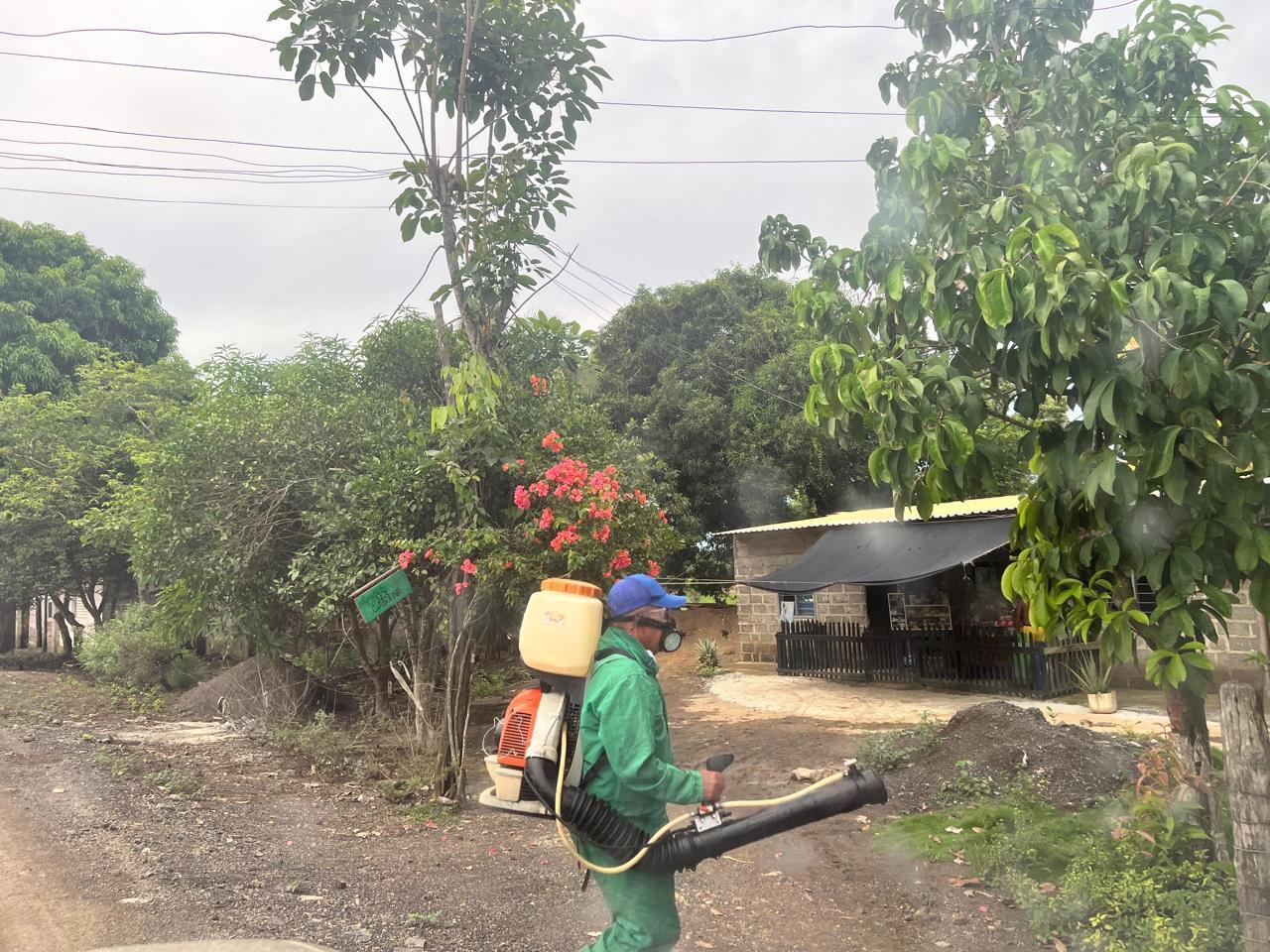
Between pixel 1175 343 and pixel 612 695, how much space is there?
246 cm

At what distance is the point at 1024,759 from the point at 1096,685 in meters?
5.05

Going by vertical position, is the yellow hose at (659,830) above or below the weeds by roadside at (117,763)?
above

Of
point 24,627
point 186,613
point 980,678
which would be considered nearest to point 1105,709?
point 980,678

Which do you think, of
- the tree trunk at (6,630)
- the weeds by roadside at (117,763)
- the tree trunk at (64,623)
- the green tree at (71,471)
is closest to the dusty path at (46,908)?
the weeds by roadside at (117,763)

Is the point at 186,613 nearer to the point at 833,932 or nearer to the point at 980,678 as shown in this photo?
the point at 833,932

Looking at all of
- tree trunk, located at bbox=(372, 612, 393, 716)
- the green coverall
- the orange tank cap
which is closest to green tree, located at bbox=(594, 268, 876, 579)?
tree trunk, located at bbox=(372, 612, 393, 716)

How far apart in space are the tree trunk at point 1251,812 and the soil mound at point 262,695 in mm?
9659

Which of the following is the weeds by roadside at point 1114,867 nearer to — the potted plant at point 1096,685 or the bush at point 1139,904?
the bush at point 1139,904

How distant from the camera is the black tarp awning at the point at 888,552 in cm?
1205

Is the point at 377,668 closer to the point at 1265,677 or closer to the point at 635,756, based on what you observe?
the point at 635,756

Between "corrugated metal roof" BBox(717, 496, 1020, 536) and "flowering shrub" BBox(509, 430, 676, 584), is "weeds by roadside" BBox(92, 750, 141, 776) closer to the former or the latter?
"flowering shrub" BBox(509, 430, 676, 584)

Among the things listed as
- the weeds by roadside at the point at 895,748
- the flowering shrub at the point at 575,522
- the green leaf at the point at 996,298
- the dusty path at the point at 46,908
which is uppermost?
the green leaf at the point at 996,298

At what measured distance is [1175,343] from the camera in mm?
3438

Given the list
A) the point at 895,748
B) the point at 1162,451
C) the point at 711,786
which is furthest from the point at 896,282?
the point at 895,748
